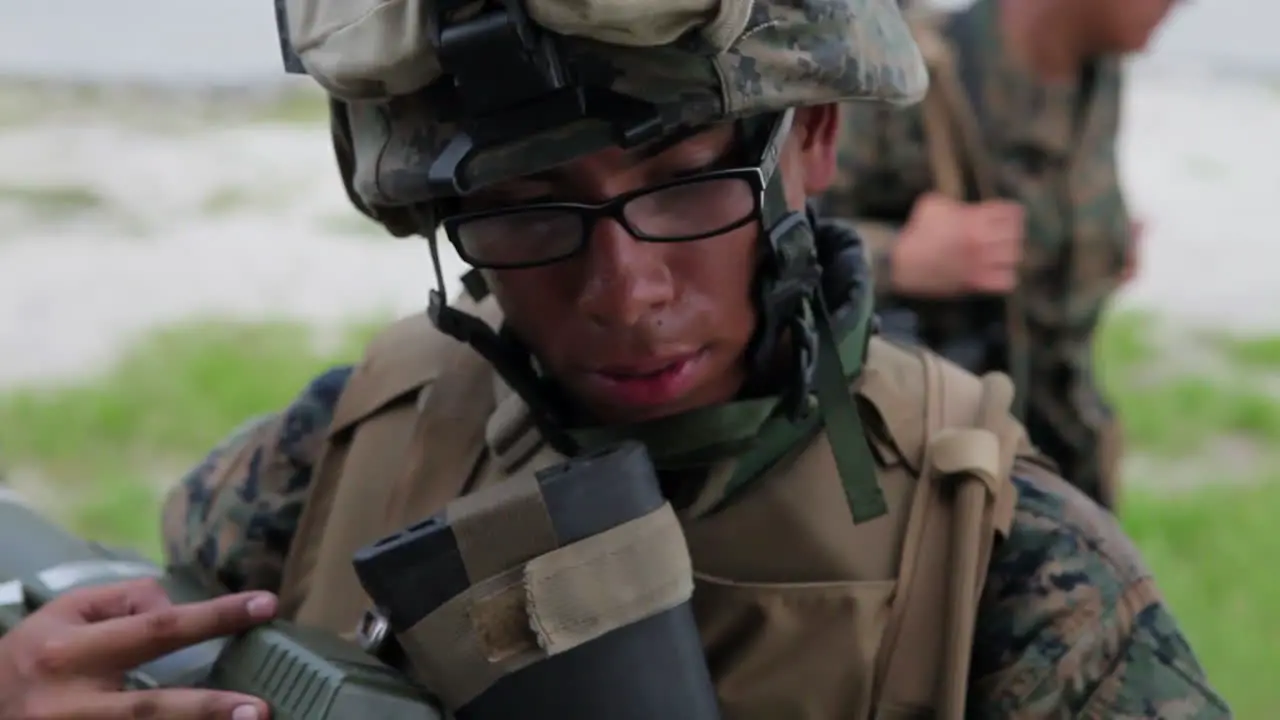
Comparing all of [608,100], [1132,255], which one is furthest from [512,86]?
[1132,255]

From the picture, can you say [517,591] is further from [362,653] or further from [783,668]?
[783,668]

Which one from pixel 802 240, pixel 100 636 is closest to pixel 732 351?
pixel 802 240

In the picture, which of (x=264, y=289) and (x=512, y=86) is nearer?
(x=512, y=86)

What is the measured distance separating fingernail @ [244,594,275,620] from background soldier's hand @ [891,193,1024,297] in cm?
148

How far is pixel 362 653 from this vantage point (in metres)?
1.29

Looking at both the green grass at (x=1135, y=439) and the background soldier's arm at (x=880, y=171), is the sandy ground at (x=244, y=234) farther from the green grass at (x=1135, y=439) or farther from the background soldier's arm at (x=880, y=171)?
the background soldier's arm at (x=880, y=171)

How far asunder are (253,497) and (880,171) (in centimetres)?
132

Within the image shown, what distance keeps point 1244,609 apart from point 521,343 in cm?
291

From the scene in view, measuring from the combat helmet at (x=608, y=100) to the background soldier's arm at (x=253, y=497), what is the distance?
272 mm

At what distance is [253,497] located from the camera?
1.72 m

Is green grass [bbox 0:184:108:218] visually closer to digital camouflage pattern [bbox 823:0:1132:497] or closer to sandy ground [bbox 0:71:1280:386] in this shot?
sandy ground [bbox 0:71:1280:386]

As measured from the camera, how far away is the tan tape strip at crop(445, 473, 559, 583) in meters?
1.24

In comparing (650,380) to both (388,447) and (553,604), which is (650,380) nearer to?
(553,604)

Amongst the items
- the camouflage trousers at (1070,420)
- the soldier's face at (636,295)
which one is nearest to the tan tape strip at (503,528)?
the soldier's face at (636,295)
